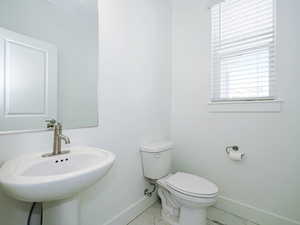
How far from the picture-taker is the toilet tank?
1.46 metres

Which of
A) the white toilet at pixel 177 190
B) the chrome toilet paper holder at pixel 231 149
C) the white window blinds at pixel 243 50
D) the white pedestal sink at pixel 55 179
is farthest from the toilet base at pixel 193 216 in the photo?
the white window blinds at pixel 243 50

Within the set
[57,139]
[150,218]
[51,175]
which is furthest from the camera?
[150,218]

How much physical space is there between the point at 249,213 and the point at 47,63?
6.94ft

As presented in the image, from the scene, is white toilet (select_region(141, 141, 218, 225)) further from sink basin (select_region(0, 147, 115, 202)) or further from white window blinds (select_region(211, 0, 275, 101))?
white window blinds (select_region(211, 0, 275, 101))

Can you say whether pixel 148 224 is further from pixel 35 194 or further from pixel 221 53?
pixel 221 53

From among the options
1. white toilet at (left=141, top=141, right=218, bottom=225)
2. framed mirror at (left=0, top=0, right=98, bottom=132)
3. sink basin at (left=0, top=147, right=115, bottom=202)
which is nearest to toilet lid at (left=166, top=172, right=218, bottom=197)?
white toilet at (left=141, top=141, right=218, bottom=225)

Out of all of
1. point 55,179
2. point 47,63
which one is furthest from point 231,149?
point 47,63

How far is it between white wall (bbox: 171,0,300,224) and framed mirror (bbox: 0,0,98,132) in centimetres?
114

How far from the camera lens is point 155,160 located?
147 cm

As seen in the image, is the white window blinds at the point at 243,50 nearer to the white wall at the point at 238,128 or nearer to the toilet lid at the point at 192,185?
the white wall at the point at 238,128

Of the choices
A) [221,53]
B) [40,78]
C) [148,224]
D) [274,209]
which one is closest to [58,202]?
[40,78]

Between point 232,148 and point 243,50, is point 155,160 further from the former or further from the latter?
point 243,50

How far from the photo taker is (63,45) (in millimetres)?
1017

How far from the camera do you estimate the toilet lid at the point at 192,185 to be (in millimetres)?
1155
